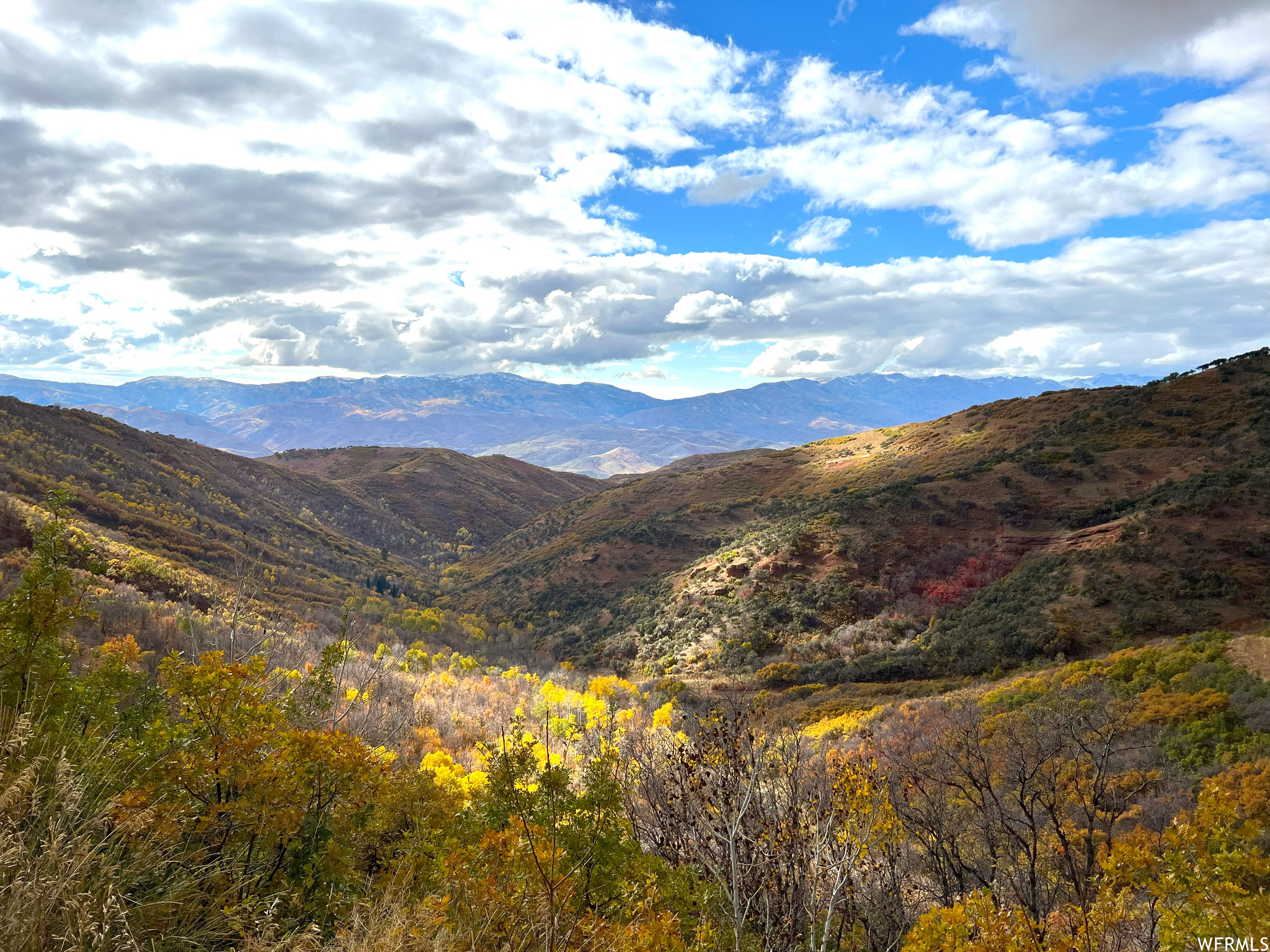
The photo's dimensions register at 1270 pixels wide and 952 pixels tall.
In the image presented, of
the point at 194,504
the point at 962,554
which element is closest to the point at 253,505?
the point at 194,504

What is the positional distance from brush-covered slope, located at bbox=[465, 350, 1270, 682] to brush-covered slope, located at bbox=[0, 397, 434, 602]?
15.5m

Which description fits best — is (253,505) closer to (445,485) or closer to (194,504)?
(194,504)

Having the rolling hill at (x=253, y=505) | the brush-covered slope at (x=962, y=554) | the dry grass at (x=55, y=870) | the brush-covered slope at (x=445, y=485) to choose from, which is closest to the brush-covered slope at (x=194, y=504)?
the rolling hill at (x=253, y=505)

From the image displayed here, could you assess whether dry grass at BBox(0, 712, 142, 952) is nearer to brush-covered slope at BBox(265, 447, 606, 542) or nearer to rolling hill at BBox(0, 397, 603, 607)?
rolling hill at BBox(0, 397, 603, 607)

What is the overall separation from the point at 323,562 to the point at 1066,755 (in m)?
53.0

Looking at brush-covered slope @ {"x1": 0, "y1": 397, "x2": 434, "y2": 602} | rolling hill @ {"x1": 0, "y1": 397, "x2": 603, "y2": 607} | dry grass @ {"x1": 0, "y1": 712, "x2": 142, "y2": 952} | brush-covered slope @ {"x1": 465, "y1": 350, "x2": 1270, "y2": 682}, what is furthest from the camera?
brush-covered slope @ {"x1": 0, "y1": 397, "x2": 434, "y2": 602}

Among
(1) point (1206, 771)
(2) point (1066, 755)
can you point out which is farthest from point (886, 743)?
(1) point (1206, 771)

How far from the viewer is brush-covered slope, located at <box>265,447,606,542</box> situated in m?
89.4

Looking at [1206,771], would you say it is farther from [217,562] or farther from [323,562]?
[323,562]

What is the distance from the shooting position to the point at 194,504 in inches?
1908

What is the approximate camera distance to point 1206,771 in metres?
10.8

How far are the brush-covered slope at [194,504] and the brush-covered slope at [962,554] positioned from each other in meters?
15.5

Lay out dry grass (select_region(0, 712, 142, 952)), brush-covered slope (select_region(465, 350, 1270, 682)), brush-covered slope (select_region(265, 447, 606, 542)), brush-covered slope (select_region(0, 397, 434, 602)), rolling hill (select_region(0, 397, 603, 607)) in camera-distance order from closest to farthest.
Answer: dry grass (select_region(0, 712, 142, 952)) → brush-covered slope (select_region(465, 350, 1270, 682)) → rolling hill (select_region(0, 397, 603, 607)) → brush-covered slope (select_region(0, 397, 434, 602)) → brush-covered slope (select_region(265, 447, 606, 542))

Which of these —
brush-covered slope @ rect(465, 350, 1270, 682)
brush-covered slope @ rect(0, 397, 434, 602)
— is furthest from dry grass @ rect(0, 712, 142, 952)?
brush-covered slope @ rect(465, 350, 1270, 682)
